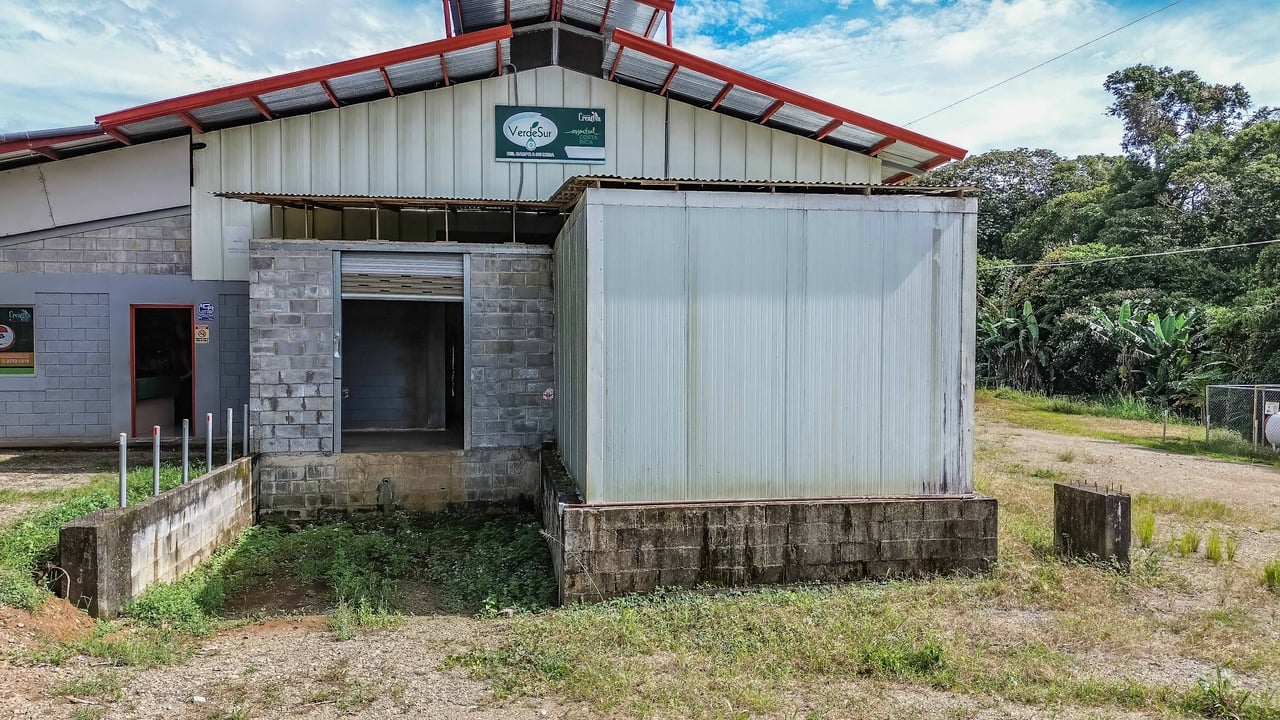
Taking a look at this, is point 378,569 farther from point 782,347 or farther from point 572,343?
point 782,347

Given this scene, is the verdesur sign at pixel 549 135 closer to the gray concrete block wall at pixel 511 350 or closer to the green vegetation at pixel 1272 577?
the gray concrete block wall at pixel 511 350

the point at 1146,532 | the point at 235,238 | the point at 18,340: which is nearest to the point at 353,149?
the point at 235,238

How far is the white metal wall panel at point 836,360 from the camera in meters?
7.23

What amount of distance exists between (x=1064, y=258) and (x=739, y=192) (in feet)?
77.5

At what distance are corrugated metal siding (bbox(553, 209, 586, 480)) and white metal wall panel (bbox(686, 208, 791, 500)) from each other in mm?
995

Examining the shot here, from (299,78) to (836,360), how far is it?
781 cm

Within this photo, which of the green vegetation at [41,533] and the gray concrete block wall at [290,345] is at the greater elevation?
the gray concrete block wall at [290,345]

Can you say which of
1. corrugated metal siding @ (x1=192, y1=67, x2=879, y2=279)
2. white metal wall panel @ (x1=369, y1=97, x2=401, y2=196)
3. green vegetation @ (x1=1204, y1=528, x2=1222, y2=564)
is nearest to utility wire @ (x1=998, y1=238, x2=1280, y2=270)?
corrugated metal siding @ (x1=192, y1=67, x2=879, y2=279)

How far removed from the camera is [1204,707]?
4.77 m

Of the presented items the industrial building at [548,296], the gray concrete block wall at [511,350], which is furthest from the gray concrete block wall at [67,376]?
the gray concrete block wall at [511,350]

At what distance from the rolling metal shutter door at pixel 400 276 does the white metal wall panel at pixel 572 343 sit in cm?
142

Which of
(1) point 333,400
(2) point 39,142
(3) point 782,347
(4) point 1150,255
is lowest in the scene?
(1) point 333,400

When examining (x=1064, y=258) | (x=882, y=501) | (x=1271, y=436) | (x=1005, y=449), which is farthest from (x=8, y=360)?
(x=1064, y=258)

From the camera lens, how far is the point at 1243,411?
50.2 ft
